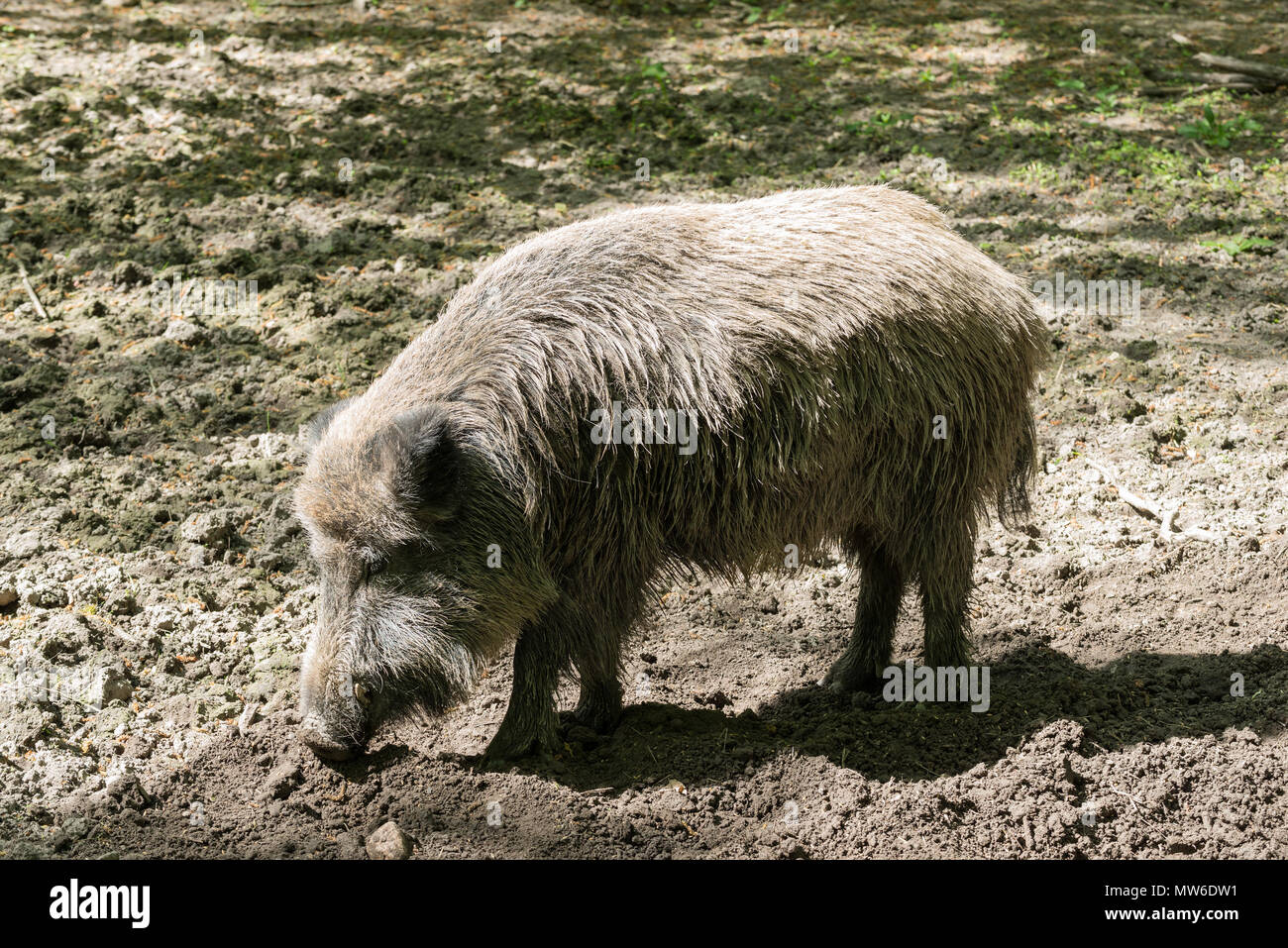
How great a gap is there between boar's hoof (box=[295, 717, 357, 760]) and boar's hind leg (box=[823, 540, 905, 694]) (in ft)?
7.04

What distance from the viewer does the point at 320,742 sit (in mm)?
3990

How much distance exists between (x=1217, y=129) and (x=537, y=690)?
24.2 feet

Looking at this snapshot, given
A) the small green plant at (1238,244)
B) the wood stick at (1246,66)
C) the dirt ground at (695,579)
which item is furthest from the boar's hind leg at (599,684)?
the wood stick at (1246,66)

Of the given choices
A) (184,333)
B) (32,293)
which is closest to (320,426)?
(184,333)

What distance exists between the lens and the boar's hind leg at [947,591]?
466 cm

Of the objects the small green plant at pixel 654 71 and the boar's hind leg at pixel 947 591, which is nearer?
the boar's hind leg at pixel 947 591

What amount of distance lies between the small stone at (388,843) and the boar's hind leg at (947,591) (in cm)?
226

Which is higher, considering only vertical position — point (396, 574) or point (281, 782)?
point (396, 574)

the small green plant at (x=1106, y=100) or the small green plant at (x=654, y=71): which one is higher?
the small green plant at (x=654, y=71)

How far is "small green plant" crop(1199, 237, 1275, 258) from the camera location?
24.4 feet

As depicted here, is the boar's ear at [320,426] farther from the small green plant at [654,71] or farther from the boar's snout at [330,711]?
the small green plant at [654,71]

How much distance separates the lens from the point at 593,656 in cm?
432

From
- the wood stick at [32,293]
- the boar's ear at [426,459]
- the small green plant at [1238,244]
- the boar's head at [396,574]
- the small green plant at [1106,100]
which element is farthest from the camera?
the small green plant at [1106,100]

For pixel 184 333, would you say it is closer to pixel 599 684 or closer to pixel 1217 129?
pixel 599 684
